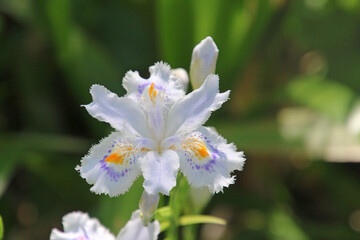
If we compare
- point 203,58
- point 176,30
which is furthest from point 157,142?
point 176,30

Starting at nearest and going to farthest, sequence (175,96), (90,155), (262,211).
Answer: (90,155) < (175,96) < (262,211)

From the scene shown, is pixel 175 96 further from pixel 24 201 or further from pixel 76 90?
pixel 24 201

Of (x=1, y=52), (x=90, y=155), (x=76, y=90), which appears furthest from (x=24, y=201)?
(x=90, y=155)

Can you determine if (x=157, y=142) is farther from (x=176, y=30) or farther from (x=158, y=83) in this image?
(x=176, y=30)

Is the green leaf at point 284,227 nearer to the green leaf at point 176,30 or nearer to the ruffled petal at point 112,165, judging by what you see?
the green leaf at point 176,30

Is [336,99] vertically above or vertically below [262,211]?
above

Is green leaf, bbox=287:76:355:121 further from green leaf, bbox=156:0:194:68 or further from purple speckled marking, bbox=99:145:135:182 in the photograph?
purple speckled marking, bbox=99:145:135:182

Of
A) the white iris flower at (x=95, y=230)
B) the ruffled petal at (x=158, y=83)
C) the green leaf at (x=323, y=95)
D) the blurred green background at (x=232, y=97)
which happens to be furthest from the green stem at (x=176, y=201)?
the green leaf at (x=323, y=95)
